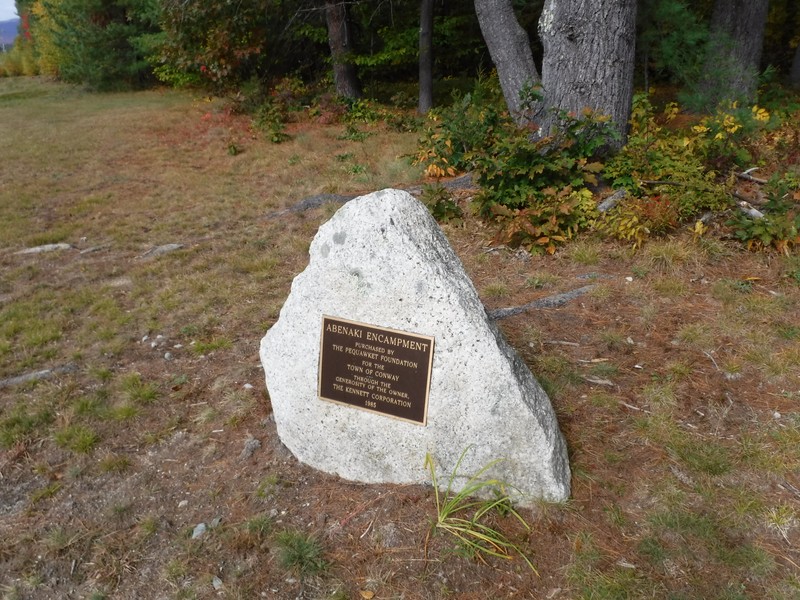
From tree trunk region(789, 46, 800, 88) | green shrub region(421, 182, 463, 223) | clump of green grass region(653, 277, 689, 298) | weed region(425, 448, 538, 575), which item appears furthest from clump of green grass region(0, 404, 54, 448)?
Result: tree trunk region(789, 46, 800, 88)

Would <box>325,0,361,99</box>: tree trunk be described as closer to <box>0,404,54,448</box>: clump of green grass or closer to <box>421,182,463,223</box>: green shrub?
<box>421,182,463,223</box>: green shrub

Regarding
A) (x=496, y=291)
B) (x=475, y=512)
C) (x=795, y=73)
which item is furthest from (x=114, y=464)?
(x=795, y=73)

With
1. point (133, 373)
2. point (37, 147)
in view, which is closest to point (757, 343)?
point (133, 373)

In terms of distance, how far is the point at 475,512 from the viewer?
281 cm

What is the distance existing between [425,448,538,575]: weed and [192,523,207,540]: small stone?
118 cm

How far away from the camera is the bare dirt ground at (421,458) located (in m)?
2.57

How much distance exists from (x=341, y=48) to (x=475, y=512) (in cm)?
1243

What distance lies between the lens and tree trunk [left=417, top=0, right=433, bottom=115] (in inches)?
463

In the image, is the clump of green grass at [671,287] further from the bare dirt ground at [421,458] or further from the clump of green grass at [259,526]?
the clump of green grass at [259,526]

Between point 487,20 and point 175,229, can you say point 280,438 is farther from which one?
point 487,20

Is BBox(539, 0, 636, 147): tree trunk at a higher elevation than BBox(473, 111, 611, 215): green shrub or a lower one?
higher

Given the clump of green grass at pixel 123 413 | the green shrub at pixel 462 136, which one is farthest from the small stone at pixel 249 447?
the green shrub at pixel 462 136

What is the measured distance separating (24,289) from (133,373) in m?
2.41

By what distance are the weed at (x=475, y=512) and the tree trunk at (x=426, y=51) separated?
1088cm
